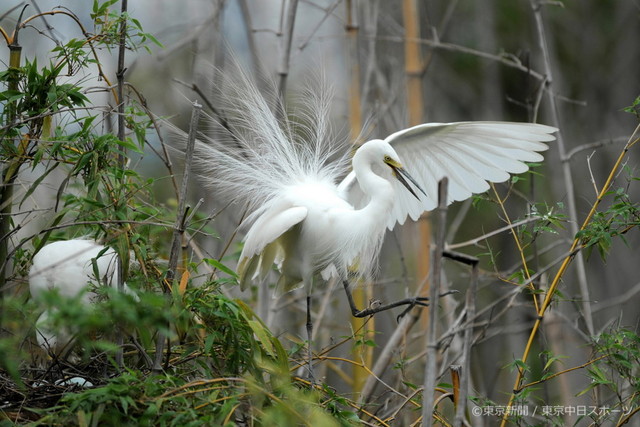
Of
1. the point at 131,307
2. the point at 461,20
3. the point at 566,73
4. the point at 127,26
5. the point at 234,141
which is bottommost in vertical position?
the point at 131,307

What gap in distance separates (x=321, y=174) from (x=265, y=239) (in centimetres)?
52

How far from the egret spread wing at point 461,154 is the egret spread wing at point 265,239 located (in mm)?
408

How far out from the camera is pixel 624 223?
2143 mm

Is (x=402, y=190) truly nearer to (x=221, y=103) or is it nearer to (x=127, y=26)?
(x=221, y=103)

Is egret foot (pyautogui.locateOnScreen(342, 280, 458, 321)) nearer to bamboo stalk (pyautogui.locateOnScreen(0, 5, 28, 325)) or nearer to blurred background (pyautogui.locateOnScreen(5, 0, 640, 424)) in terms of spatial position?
blurred background (pyautogui.locateOnScreen(5, 0, 640, 424))

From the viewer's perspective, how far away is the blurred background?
306cm

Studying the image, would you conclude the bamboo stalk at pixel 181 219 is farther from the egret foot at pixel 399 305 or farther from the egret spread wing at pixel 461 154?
the egret spread wing at pixel 461 154

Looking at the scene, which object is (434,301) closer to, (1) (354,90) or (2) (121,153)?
(2) (121,153)

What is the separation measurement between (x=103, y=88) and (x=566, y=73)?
7.75 metres

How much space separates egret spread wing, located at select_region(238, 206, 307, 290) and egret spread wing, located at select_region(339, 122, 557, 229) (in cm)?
41

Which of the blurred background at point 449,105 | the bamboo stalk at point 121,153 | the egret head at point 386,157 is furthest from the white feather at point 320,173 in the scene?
the bamboo stalk at point 121,153

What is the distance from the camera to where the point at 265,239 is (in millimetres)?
2604

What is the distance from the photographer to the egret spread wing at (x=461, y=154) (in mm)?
2633

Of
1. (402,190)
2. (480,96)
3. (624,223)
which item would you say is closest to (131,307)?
(624,223)
